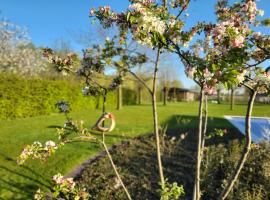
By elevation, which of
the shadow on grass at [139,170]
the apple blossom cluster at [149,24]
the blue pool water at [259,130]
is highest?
the apple blossom cluster at [149,24]

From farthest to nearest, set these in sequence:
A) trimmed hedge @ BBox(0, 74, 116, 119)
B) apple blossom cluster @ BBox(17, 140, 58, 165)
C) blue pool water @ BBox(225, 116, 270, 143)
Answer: trimmed hedge @ BBox(0, 74, 116, 119) < blue pool water @ BBox(225, 116, 270, 143) < apple blossom cluster @ BBox(17, 140, 58, 165)

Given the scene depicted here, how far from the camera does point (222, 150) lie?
686 cm

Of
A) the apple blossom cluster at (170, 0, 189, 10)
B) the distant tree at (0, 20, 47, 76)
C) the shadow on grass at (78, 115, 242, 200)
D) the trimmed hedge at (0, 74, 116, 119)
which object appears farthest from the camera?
the distant tree at (0, 20, 47, 76)

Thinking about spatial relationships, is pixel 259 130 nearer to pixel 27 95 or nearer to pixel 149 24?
pixel 149 24

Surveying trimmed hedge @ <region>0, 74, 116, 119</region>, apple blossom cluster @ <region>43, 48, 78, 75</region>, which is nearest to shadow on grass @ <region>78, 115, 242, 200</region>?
A: apple blossom cluster @ <region>43, 48, 78, 75</region>

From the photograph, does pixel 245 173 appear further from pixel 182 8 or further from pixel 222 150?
pixel 182 8

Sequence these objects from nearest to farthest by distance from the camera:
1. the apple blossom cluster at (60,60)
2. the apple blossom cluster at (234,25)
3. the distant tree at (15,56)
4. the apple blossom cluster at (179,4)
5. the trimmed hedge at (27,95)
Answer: the apple blossom cluster at (234,25) → the apple blossom cluster at (179,4) → the apple blossom cluster at (60,60) → the trimmed hedge at (27,95) → the distant tree at (15,56)

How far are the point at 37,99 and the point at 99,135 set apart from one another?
9.49 metres

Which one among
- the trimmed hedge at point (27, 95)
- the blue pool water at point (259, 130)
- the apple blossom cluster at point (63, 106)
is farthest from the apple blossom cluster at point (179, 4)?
the trimmed hedge at point (27, 95)

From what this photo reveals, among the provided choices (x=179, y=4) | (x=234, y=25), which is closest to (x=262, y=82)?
(x=234, y=25)

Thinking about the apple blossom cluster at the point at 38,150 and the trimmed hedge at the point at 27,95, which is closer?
the apple blossom cluster at the point at 38,150

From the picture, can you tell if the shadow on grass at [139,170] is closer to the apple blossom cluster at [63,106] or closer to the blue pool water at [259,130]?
the apple blossom cluster at [63,106]

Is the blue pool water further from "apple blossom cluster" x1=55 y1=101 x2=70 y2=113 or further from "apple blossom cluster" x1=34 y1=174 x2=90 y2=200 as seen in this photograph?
"apple blossom cluster" x1=34 y1=174 x2=90 y2=200

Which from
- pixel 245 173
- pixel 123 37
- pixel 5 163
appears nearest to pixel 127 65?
pixel 123 37
